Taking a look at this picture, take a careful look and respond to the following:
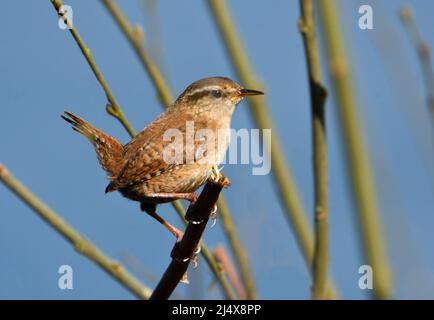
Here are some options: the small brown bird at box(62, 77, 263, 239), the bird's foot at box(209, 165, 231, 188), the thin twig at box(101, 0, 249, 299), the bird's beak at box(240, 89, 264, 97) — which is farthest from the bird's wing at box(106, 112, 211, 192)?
the bird's foot at box(209, 165, 231, 188)

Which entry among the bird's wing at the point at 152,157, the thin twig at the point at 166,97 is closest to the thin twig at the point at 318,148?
the thin twig at the point at 166,97

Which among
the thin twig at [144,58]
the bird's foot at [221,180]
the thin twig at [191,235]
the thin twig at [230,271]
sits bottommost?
the thin twig at [230,271]

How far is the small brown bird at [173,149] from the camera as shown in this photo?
3.37m

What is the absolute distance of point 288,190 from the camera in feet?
10.4

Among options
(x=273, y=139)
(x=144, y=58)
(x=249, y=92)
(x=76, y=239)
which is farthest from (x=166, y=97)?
(x=76, y=239)

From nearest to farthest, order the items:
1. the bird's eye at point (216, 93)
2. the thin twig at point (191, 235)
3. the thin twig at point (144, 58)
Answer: the thin twig at point (191, 235), the thin twig at point (144, 58), the bird's eye at point (216, 93)

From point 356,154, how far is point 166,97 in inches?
38.4

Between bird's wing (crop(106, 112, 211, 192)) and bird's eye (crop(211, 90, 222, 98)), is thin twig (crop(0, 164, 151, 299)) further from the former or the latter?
bird's eye (crop(211, 90, 222, 98))

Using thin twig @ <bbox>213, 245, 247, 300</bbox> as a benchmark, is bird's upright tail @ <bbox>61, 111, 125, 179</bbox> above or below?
above

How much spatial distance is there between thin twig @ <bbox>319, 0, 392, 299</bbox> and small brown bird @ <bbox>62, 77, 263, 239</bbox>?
459mm

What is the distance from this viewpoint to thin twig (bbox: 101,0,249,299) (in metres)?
3.10

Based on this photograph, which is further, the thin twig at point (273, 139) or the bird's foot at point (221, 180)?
the thin twig at point (273, 139)

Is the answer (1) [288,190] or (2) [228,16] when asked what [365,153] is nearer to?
(1) [288,190]

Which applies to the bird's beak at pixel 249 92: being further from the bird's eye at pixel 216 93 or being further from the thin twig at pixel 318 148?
the thin twig at pixel 318 148
